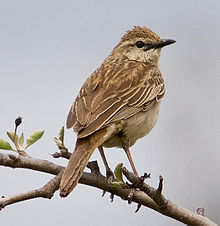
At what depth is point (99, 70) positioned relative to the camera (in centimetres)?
606

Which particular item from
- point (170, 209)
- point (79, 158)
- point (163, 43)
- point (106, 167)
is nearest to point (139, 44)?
point (163, 43)

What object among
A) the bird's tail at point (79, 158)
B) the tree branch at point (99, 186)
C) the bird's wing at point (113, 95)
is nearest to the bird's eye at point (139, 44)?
the bird's wing at point (113, 95)

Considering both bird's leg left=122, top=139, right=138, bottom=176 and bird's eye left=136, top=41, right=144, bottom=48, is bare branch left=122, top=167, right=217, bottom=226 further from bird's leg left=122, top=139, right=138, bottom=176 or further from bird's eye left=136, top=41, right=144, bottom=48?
bird's eye left=136, top=41, right=144, bottom=48

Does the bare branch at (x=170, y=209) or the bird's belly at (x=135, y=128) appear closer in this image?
the bare branch at (x=170, y=209)

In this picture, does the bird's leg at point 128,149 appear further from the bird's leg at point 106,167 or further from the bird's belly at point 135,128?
the bird's leg at point 106,167

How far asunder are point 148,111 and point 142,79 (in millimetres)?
526

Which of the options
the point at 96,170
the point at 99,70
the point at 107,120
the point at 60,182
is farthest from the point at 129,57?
the point at 60,182

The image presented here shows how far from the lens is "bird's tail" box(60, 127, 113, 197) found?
144 inches

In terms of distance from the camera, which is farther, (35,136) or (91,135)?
(91,135)

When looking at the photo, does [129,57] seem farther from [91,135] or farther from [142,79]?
[91,135]

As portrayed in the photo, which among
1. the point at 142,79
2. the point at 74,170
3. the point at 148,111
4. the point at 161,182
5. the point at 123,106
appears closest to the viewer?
the point at 161,182

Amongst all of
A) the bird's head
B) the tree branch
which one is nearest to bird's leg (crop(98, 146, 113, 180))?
the tree branch

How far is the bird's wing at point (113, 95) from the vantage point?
15.5 ft

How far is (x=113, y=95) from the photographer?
17.1 ft
